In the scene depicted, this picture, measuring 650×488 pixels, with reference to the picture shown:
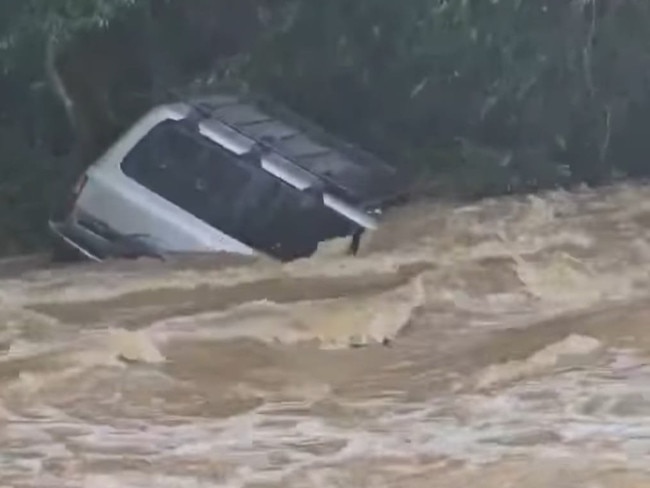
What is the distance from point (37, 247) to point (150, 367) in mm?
495

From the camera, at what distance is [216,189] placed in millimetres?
1692

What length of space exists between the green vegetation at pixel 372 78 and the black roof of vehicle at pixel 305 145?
2 centimetres

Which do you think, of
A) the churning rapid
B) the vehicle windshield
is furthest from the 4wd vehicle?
the churning rapid

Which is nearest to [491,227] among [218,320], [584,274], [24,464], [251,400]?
[584,274]

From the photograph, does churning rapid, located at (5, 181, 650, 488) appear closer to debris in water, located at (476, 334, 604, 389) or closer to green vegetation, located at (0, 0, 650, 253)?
debris in water, located at (476, 334, 604, 389)

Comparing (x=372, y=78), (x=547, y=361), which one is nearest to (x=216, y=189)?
(x=372, y=78)

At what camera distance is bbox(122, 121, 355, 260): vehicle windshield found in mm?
1688

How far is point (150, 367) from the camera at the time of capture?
1244 mm

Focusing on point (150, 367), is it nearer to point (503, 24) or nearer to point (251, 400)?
point (251, 400)

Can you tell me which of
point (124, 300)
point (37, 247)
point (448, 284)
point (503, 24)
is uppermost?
point (503, 24)

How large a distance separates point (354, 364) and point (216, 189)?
1.70 ft

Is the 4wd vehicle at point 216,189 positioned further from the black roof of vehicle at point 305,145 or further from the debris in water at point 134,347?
the debris in water at point 134,347

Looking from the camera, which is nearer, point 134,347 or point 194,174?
point 134,347

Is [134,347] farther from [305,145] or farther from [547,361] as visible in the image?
[305,145]
